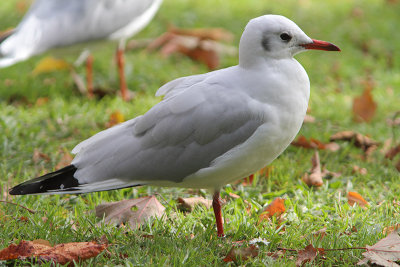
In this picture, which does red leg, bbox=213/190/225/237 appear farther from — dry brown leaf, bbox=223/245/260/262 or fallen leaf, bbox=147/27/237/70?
fallen leaf, bbox=147/27/237/70

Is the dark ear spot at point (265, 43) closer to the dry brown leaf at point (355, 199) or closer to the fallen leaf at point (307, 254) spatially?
the fallen leaf at point (307, 254)

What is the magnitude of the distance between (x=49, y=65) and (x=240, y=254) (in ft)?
11.9

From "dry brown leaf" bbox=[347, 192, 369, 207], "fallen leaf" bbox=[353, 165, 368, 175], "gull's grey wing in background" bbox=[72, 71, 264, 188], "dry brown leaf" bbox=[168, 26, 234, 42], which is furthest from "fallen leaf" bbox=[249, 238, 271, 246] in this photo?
"dry brown leaf" bbox=[168, 26, 234, 42]

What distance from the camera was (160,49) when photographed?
243 inches

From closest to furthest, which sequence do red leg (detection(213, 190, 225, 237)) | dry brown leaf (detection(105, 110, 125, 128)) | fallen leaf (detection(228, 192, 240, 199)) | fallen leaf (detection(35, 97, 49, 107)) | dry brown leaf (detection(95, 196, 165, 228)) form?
red leg (detection(213, 190, 225, 237))
dry brown leaf (detection(95, 196, 165, 228))
fallen leaf (detection(228, 192, 240, 199))
dry brown leaf (detection(105, 110, 125, 128))
fallen leaf (detection(35, 97, 49, 107))

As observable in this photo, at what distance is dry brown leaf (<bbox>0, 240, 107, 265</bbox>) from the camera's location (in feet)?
7.93

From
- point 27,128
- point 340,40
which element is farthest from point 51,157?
point 340,40

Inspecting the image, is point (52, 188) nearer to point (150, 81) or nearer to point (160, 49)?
point (150, 81)

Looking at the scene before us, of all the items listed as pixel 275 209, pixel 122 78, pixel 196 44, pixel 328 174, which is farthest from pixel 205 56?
pixel 275 209

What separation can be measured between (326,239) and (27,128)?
251 centimetres

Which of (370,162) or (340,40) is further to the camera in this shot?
(340,40)

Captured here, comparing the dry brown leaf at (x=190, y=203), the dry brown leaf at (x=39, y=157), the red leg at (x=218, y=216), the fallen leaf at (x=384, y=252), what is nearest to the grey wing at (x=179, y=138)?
the red leg at (x=218, y=216)

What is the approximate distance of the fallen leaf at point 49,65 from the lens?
17.9ft

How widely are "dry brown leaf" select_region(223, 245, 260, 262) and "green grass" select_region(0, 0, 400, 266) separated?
4cm
